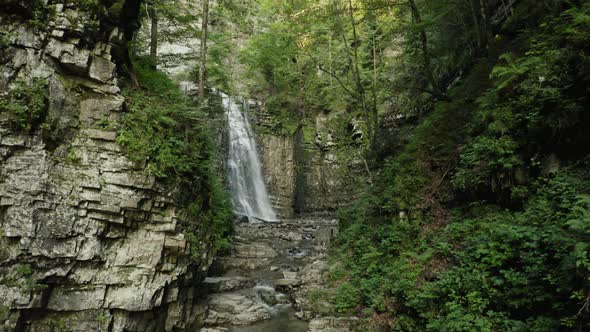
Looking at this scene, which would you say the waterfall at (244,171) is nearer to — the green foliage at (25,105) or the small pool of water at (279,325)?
the small pool of water at (279,325)

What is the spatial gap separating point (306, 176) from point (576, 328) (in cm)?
1875

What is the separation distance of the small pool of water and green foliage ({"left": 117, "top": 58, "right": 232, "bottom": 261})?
222 centimetres

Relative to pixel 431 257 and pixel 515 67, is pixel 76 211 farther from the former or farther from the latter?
pixel 515 67

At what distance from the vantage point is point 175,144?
24.7 ft

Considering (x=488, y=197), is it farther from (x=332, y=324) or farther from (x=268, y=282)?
(x=268, y=282)

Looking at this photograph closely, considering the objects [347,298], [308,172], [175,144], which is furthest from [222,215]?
[308,172]

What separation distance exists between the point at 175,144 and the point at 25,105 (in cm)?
272

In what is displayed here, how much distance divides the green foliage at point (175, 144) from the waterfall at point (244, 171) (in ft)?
33.3

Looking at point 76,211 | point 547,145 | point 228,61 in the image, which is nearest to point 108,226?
point 76,211

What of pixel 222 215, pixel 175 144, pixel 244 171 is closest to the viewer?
pixel 175 144

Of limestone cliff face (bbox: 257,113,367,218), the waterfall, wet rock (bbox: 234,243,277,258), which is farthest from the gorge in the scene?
limestone cliff face (bbox: 257,113,367,218)

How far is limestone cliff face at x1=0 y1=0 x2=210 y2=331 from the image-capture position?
5703mm

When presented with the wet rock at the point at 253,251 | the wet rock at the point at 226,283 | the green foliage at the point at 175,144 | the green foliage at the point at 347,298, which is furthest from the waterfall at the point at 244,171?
the green foliage at the point at 347,298

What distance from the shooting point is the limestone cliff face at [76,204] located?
225 inches
